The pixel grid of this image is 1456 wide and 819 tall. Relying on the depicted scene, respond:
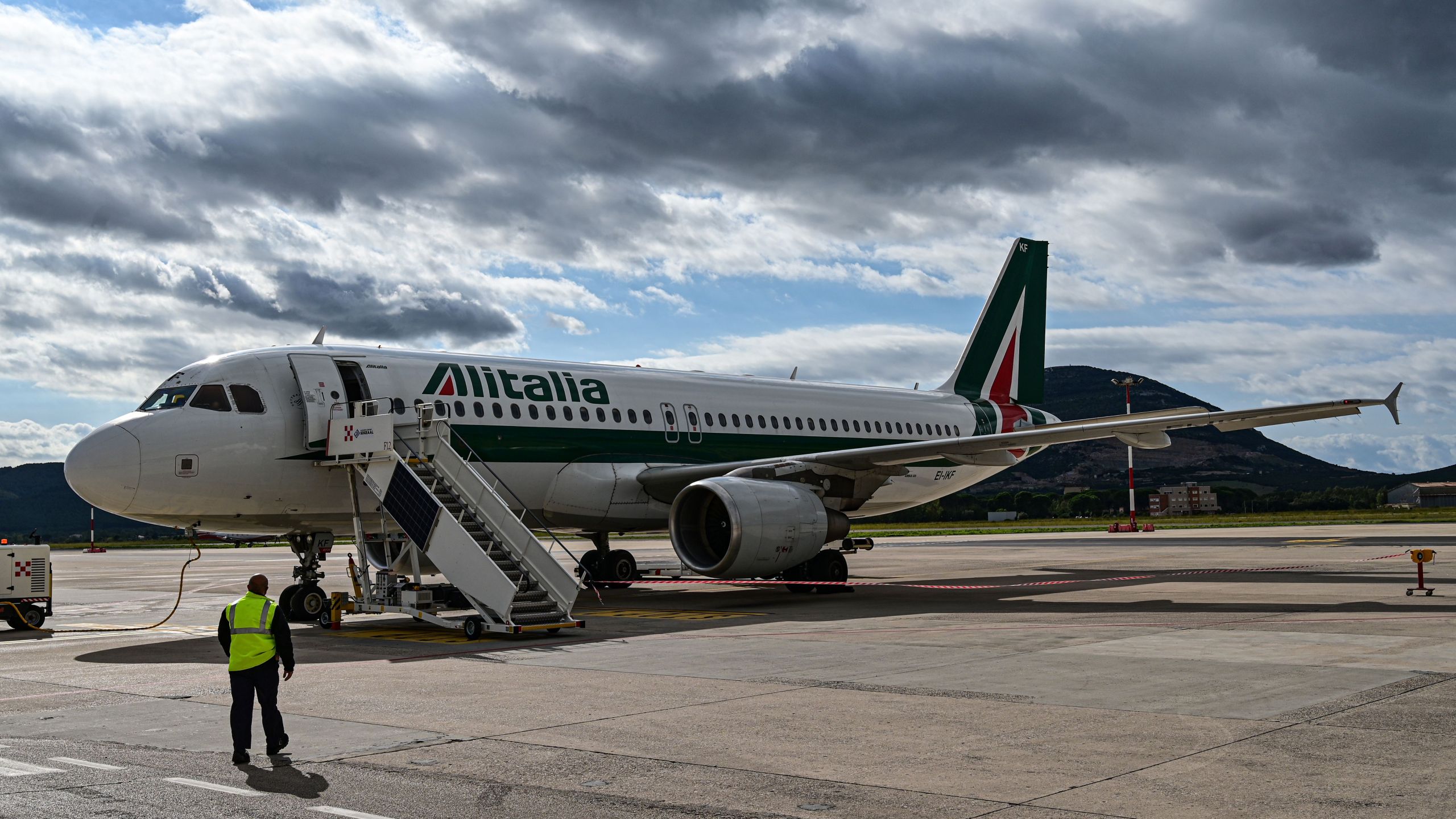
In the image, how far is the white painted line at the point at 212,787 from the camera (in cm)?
720

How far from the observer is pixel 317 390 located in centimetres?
1886

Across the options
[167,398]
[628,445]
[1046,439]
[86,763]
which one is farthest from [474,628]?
[1046,439]

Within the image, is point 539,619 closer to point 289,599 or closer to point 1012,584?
point 289,599

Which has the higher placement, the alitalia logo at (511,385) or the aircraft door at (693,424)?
the alitalia logo at (511,385)

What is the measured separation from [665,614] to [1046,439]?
8.56 meters

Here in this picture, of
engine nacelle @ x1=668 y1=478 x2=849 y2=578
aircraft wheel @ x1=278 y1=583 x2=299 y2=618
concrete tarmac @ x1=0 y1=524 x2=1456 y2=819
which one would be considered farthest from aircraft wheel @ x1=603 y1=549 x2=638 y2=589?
aircraft wheel @ x1=278 y1=583 x2=299 y2=618

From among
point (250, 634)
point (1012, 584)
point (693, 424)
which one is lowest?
point (1012, 584)

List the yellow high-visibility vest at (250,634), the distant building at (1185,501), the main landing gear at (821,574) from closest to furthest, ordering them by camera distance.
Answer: the yellow high-visibility vest at (250,634)
the main landing gear at (821,574)
the distant building at (1185,501)

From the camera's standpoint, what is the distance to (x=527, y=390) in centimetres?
2150

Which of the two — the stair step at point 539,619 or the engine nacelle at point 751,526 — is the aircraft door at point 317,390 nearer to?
the stair step at point 539,619

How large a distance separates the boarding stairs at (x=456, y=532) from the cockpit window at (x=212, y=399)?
5.24 feet

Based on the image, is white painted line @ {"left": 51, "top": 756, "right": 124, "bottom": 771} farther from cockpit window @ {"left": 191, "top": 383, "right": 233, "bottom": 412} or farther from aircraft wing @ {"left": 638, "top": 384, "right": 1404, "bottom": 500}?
aircraft wing @ {"left": 638, "top": 384, "right": 1404, "bottom": 500}

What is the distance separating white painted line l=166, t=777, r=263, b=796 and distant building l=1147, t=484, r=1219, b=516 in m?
152

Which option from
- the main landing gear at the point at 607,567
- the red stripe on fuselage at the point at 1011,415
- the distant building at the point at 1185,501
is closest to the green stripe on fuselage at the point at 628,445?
the main landing gear at the point at 607,567
